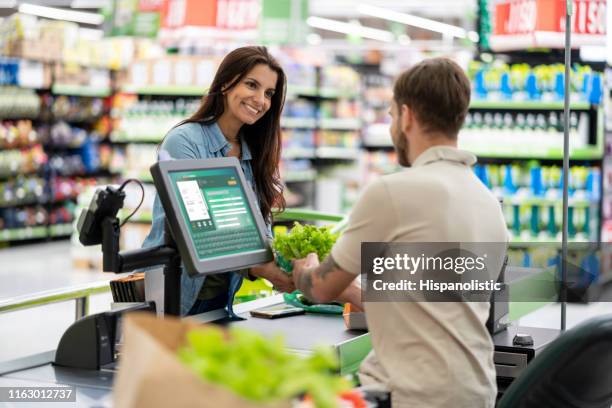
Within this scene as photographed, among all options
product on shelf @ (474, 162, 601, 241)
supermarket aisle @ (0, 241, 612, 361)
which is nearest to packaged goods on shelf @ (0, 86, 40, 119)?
supermarket aisle @ (0, 241, 612, 361)

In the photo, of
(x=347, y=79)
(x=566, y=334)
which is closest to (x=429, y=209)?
(x=566, y=334)

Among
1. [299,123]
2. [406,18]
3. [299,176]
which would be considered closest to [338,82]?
[299,123]

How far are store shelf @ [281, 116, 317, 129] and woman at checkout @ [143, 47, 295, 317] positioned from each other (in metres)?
7.64

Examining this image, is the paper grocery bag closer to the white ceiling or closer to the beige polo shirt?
the beige polo shirt

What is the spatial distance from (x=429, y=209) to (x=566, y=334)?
440mm

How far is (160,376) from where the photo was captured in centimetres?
131

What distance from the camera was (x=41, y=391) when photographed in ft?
7.57

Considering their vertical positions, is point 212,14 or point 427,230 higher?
point 212,14

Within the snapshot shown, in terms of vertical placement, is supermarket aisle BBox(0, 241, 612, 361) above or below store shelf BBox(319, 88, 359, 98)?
below

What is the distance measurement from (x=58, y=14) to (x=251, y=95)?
1528 centimetres

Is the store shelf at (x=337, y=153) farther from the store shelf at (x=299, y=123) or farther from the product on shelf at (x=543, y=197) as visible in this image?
the product on shelf at (x=543, y=197)

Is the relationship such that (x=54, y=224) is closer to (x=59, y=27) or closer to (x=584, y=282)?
(x=59, y=27)

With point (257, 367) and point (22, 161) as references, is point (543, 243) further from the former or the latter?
point (257, 367)

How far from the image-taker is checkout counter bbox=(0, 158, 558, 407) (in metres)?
2.29
